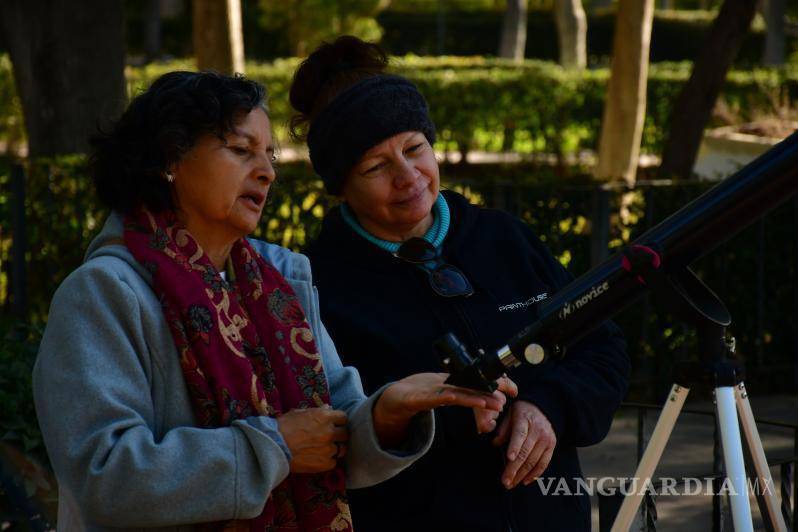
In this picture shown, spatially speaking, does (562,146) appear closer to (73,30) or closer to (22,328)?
(73,30)

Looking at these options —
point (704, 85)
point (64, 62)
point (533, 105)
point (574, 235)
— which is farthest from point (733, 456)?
point (533, 105)

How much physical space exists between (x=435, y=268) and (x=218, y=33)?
839cm

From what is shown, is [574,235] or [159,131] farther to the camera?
[574,235]

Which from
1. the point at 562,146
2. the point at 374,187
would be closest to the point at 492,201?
the point at 374,187

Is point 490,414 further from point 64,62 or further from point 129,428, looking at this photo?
point 64,62

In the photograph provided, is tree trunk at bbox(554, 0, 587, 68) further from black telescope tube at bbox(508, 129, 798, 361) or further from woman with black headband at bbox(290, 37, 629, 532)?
black telescope tube at bbox(508, 129, 798, 361)

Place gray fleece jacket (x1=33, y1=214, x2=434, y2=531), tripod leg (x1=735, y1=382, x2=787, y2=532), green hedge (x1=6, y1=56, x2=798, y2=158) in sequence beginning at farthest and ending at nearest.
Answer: green hedge (x1=6, y1=56, x2=798, y2=158) < tripod leg (x1=735, y1=382, x2=787, y2=532) < gray fleece jacket (x1=33, y1=214, x2=434, y2=531)

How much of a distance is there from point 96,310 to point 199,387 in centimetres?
22

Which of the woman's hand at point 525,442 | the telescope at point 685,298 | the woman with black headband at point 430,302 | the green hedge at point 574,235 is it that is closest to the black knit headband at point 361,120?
the woman with black headband at point 430,302

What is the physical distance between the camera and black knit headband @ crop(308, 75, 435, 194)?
2.81 metres

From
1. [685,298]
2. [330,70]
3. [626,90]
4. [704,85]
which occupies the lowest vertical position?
[626,90]

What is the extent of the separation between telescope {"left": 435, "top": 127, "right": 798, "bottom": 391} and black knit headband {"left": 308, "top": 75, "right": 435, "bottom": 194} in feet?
2.84

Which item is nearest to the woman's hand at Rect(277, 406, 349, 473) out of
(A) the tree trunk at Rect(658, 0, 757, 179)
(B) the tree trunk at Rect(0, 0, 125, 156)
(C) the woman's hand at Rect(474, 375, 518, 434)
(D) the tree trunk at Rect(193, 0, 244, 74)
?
(C) the woman's hand at Rect(474, 375, 518, 434)

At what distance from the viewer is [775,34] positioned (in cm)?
3206
